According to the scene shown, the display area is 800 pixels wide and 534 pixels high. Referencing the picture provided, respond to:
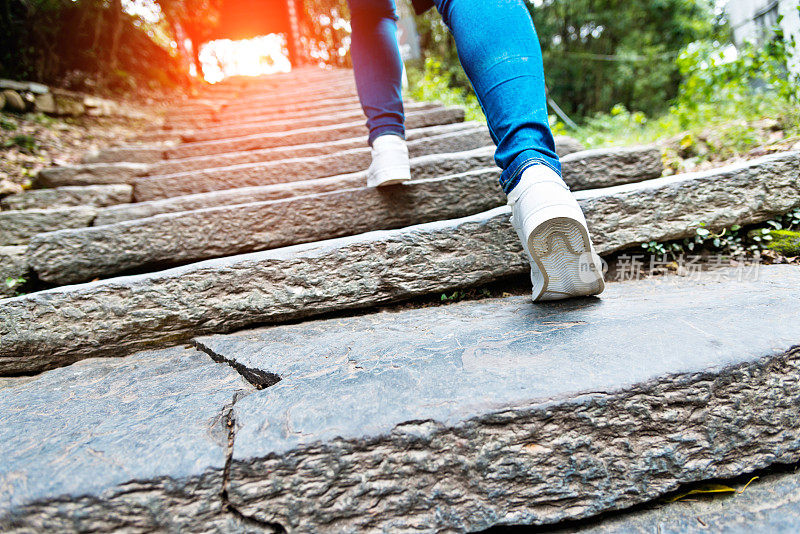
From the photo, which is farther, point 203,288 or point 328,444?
point 203,288

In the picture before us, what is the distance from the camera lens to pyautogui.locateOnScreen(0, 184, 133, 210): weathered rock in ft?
7.32

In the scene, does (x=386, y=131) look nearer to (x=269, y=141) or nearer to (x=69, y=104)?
(x=269, y=141)

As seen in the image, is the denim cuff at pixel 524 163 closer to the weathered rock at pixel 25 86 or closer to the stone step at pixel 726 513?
the stone step at pixel 726 513

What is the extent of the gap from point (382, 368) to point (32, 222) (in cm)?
181

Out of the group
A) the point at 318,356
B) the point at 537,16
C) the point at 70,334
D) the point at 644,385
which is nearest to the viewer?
the point at 644,385

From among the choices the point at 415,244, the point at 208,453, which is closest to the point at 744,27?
the point at 415,244

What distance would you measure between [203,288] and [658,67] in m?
9.83

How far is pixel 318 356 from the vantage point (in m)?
1.02

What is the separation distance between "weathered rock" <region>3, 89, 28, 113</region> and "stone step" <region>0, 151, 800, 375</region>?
300 cm

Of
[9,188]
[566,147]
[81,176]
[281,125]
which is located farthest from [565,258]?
[281,125]

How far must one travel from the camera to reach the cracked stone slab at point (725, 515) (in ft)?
2.31

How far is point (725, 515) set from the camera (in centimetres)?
74

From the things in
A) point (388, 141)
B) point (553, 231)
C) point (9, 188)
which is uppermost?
point (9, 188)

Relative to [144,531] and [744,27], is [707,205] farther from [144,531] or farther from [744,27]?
[744,27]
